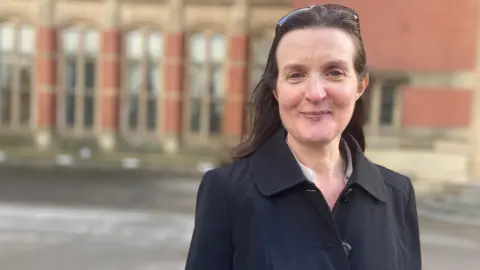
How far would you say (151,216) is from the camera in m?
9.73

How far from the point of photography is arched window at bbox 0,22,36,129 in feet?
60.7

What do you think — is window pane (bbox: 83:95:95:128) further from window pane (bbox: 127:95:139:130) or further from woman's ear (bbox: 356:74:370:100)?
woman's ear (bbox: 356:74:370:100)

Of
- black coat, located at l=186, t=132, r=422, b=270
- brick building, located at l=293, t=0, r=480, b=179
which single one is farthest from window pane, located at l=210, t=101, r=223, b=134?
black coat, located at l=186, t=132, r=422, b=270

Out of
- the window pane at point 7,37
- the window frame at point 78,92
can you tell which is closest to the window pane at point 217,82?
the window frame at point 78,92

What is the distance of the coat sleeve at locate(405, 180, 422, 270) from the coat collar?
0.39 feet

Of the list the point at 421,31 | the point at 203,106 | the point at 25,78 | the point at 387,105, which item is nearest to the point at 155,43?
the point at 203,106

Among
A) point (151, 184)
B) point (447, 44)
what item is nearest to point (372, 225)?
point (151, 184)

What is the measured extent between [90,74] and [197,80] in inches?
147

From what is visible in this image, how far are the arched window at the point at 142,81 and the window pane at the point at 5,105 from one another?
13.4 feet

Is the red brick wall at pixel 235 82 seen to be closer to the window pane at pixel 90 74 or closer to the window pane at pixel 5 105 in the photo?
the window pane at pixel 90 74

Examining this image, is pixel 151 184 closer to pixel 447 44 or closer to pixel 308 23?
pixel 447 44

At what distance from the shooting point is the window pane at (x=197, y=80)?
18.5 meters

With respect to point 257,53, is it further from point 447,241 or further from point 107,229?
point 447,241

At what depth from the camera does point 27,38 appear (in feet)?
60.9
